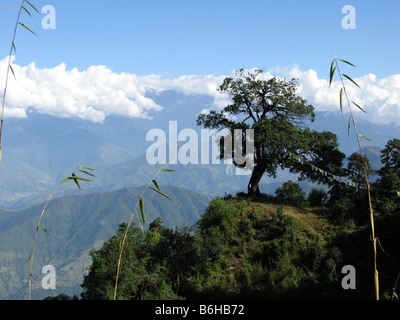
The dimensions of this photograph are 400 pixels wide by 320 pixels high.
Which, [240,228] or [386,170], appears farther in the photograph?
[386,170]

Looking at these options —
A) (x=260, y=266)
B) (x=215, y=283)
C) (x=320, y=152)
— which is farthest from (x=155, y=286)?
(x=320, y=152)

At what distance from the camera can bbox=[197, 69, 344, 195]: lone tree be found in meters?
32.4

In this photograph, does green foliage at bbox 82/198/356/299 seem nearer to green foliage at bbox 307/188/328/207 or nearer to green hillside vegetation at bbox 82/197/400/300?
green hillside vegetation at bbox 82/197/400/300

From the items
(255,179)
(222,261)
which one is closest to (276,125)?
(255,179)

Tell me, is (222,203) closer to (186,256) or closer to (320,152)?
(186,256)

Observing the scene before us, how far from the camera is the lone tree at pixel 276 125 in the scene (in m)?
32.4

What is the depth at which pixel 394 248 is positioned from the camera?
71.2 ft

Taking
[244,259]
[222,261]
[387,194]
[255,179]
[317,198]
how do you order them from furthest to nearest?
[317,198], [255,179], [387,194], [244,259], [222,261]

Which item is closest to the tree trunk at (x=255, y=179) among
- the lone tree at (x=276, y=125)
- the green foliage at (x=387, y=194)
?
the lone tree at (x=276, y=125)

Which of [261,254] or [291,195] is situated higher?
[291,195]

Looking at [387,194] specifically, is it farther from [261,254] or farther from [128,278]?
Answer: [128,278]

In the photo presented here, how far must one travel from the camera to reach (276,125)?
32.1 metres

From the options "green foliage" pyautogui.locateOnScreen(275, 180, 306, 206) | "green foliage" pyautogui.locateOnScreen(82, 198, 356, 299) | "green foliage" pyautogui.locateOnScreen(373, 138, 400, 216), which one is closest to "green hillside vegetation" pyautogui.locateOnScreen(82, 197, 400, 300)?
"green foliage" pyautogui.locateOnScreen(82, 198, 356, 299)
